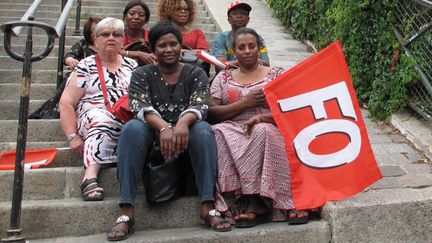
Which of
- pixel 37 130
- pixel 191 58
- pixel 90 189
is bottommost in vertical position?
pixel 90 189

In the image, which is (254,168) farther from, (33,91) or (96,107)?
(33,91)

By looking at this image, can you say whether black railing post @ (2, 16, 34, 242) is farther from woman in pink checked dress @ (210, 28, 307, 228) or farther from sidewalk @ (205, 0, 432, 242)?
sidewalk @ (205, 0, 432, 242)

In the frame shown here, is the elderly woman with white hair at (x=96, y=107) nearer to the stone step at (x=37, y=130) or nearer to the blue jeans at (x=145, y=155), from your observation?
the blue jeans at (x=145, y=155)

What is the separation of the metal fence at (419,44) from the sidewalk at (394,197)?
18 centimetres

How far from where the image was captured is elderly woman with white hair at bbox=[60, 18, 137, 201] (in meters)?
3.15

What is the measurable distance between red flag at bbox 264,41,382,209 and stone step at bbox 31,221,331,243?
6.1 inches

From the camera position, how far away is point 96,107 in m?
3.48

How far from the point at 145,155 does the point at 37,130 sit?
1.33 m

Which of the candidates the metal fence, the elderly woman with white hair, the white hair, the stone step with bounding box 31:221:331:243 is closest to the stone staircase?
the stone step with bounding box 31:221:331:243

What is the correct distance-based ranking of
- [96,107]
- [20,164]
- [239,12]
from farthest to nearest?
[239,12] → [96,107] → [20,164]

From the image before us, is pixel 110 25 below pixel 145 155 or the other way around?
the other way around

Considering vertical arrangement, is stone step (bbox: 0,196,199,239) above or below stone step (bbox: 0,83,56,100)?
below

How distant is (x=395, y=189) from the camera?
128 inches

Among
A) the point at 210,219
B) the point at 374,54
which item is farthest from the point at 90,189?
the point at 374,54
